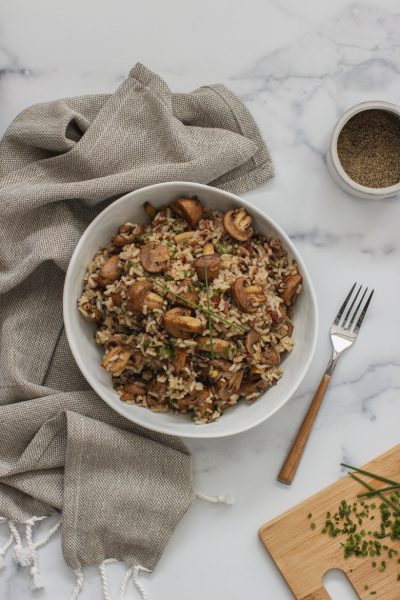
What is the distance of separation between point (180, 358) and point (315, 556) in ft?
2.89

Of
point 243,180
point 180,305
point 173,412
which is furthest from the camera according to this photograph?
point 243,180

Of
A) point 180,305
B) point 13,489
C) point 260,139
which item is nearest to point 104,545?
point 13,489

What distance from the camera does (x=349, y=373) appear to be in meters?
2.35

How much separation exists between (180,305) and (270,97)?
2.81 feet

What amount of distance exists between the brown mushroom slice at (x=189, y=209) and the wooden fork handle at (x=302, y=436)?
68 cm

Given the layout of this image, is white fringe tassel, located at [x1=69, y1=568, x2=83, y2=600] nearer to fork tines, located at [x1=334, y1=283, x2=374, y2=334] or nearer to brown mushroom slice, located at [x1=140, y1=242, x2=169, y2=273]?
brown mushroom slice, located at [x1=140, y1=242, x2=169, y2=273]

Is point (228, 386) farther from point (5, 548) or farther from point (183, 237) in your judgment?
point (5, 548)

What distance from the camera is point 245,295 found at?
6.44ft

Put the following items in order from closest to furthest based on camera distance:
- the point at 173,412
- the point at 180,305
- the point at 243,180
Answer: the point at 180,305, the point at 173,412, the point at 243,180

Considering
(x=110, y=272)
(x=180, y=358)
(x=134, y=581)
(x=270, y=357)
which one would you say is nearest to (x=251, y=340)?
(x=270, y=357)

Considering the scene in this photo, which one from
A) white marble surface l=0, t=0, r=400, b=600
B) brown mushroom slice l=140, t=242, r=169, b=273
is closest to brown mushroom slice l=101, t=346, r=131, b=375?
brown mushroom slice l=140, t=242, r=169, b=273

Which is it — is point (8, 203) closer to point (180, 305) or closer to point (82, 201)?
point (82, 201)

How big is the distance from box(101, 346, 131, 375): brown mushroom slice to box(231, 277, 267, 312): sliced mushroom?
14.0 inches

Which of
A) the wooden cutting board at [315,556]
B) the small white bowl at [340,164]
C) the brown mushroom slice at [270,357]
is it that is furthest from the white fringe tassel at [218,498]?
the small white bowl at [340,164]
